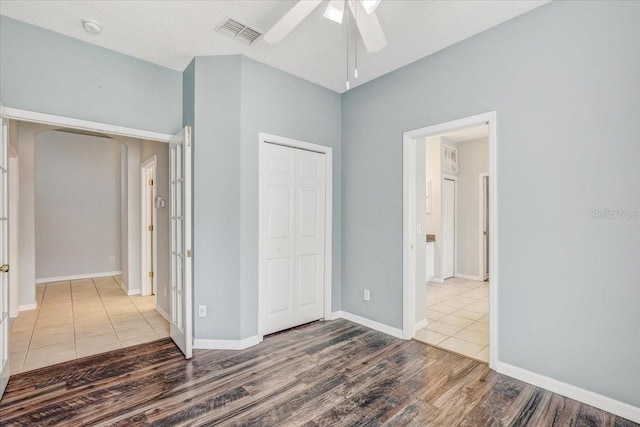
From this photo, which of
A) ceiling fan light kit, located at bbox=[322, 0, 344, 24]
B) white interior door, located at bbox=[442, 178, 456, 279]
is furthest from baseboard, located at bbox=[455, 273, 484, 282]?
ceiling fan light kit, located at bbox=[322, 0, 344, 24]

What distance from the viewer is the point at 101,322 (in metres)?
3.72

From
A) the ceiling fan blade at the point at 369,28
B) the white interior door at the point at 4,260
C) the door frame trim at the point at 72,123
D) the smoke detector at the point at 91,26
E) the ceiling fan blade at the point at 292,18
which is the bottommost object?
the white interior door at the point at 4,260

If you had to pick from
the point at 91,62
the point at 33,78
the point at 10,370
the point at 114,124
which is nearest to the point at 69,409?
the point at 10,370

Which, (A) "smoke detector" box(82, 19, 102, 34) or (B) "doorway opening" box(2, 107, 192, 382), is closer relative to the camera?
(A) "smoke detector" box(82, 19, 102, 34)

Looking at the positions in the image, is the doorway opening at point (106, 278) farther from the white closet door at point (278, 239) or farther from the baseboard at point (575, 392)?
the baseboard at point (575, 392)

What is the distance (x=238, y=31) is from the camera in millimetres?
2631

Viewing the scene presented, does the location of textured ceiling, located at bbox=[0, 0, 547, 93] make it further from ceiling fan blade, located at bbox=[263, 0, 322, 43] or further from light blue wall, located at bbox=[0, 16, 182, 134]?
ceiling fan blade, located at bbox=[263, 0, 322, 43]

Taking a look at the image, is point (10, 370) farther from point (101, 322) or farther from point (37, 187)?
point (37, 187)

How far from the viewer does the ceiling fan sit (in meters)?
1.72

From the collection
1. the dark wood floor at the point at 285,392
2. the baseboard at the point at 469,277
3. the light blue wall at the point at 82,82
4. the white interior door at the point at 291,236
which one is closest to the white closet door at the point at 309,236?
the white interior door at the point at 291,236

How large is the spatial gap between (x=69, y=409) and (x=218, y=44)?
3.12m

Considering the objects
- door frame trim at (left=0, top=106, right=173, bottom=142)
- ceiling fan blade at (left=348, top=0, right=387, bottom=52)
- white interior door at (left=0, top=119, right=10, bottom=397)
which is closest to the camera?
ceiling fan blade at (left=348, top=0, right=387, bottom=52)

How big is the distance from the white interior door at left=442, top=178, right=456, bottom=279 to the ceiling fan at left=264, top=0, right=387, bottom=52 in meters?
4.53

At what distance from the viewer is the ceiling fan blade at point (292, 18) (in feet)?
5.70
